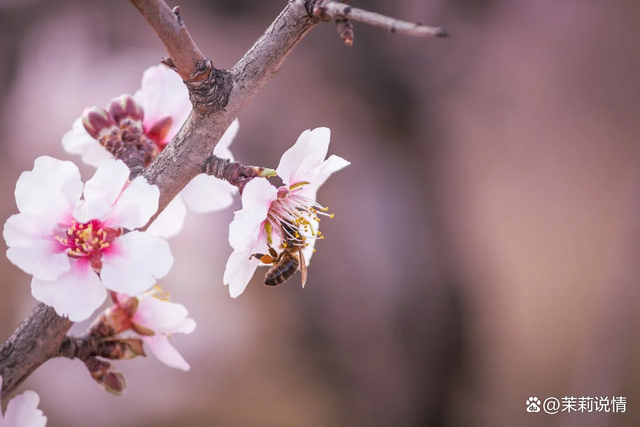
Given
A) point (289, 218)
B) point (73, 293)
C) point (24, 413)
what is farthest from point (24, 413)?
point (289, 218)

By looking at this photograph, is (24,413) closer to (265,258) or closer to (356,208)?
(265,258)

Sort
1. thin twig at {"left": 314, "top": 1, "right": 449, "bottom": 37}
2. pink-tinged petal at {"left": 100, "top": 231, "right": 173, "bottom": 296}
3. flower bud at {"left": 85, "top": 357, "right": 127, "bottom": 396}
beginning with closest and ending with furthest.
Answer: thin twig at {"left": 314, "top": 1, "right": 449, "bottom": 37}, pink-tinged petal at {"left": 100, "top": 231, "right": 173, "bottom": 296}, flower bud at {"left": 85, "top": 357, "right": 127, "bottom": 396}

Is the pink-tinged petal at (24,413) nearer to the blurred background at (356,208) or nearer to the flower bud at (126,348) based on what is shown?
the flower bud at (126,348)

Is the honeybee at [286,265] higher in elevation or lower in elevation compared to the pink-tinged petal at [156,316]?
higher

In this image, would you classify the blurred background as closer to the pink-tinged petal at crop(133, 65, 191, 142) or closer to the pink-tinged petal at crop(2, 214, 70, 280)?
the pink-tinged petal at crop(133, 65, 191, 142)

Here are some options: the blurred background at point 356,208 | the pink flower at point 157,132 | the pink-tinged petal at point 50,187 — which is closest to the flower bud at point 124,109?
the pink flower at point 157,132

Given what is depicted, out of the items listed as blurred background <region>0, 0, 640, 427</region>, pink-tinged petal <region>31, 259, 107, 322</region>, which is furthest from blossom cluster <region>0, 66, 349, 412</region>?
blurred background <region>0, 0, 640, 427</region>
